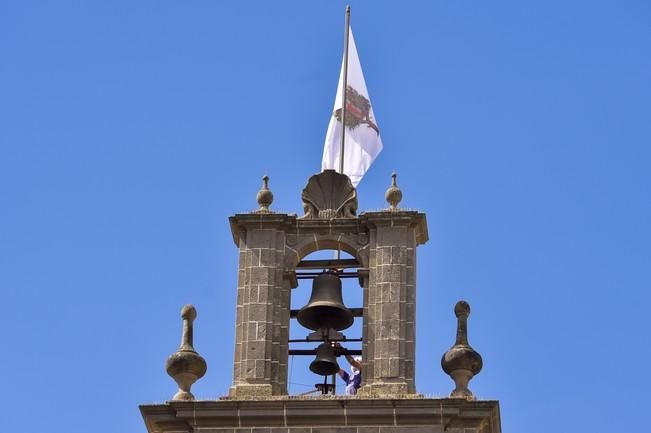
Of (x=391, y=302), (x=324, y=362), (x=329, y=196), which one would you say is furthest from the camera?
(x=329, y=196)

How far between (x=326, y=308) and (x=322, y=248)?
1138 millimetres

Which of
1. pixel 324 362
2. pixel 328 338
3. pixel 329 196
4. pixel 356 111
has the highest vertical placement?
pixel 356 111

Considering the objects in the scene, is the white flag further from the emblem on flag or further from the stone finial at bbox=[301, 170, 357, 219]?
the stone finial at bbox=[301, 170, 357, 219]

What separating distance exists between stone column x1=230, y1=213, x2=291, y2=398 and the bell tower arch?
2 cm

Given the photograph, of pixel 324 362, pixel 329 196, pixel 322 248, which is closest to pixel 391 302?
pixel 324 362

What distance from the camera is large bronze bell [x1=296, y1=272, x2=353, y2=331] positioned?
44719 millimetres

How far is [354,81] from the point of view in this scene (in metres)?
48.7

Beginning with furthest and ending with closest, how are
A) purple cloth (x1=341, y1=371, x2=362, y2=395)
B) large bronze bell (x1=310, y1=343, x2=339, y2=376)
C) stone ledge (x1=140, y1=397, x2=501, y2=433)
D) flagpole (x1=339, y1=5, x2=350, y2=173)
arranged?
flagpole (x1=339, y1=5, x2=350, y2=173) → large bronze bell (x1=310, y1=343, x2=339, y2=376) → purple cloth (x1=341, y1=371, x2=362, y2=395) → stone ledge (x1=140, y1=397, x2=501, y2=433)

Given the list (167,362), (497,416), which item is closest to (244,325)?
(167,362)

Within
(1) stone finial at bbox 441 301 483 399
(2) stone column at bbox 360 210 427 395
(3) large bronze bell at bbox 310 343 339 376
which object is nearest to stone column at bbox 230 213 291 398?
(3) large bronze bell at bbox 310 343 339 376

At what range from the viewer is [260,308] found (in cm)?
4400

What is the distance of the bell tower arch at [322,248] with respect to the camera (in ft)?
142

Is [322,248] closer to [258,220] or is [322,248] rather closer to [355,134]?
[258,220]

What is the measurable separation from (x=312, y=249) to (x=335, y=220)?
681mm
